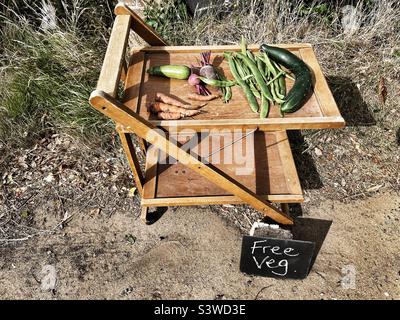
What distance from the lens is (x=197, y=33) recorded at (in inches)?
156

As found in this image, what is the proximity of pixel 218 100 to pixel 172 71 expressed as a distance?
39 cm

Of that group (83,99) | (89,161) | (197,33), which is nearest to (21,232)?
(89,161)

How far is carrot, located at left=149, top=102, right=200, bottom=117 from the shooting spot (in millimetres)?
2104

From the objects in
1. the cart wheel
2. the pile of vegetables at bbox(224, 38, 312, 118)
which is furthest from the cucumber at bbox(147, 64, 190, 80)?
the cart wheel

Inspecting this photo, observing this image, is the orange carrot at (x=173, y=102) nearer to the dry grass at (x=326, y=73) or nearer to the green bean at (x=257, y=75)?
the green bean at (x=257, y=75)

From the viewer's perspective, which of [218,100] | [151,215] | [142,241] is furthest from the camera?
[151,215]

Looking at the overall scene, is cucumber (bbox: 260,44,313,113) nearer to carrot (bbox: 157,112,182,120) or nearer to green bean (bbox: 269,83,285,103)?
green bean (bbox: 269,83,285,103)

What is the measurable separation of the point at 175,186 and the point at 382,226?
5.75 ft

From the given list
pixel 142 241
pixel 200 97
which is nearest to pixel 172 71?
pixel 200 97

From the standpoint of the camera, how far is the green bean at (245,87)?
2.18 meters

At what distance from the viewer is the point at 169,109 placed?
2.11m

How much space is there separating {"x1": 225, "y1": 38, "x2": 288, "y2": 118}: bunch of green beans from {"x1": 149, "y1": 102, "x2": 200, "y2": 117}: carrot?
0.38 metres

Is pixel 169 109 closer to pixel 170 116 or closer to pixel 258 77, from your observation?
pixel 170 116

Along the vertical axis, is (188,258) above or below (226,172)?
below
